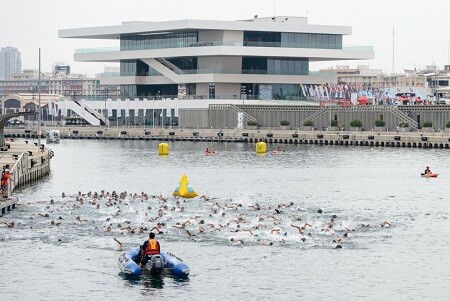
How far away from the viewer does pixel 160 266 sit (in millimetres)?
70125

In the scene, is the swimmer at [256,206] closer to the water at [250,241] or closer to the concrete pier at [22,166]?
the water at [250,241]

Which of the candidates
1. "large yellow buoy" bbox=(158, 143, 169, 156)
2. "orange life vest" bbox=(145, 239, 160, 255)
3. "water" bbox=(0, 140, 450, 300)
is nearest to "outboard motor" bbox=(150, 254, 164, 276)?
"orange life vest" bbox=(145, 239, 160, 255)

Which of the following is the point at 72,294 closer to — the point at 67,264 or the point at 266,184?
the point at 67,264

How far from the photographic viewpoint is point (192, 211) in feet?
319

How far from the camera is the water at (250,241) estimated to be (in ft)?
222

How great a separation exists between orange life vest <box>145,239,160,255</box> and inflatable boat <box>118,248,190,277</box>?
0.34 metres

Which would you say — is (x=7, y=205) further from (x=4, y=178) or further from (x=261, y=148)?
(x=261, y=148)

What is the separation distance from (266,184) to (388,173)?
66.2 feet

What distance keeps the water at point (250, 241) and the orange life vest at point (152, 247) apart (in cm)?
151

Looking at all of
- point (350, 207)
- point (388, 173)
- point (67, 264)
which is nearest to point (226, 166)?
point (388, 173)

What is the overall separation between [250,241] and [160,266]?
12.2 m

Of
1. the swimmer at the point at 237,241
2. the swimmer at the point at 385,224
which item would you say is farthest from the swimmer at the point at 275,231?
the swimmer at the point at 385,224

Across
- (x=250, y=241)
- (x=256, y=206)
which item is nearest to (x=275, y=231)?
(x=250, y=241)

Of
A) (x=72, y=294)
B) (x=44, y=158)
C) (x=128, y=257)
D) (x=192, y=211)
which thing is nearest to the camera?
(x=72, y=294)
